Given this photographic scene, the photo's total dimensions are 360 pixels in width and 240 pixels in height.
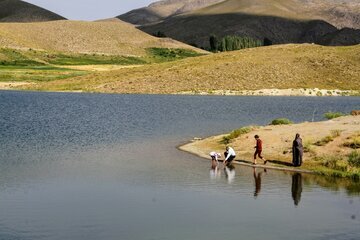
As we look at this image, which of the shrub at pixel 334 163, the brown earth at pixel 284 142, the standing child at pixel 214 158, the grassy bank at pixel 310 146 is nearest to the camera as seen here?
the shrub at pixel 334 163

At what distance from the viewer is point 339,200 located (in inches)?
1172

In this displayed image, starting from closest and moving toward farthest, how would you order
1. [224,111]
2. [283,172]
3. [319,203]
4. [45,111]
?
[319,203]
[283,172]
[45,111]
[224,111]

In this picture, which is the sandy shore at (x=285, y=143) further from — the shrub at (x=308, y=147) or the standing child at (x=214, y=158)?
the standing child at (x=214, y=158)

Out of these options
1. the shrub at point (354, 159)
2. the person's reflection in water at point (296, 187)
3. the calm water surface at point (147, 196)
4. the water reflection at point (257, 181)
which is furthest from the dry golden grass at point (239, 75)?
the person's reflection in water at point (296, 187)

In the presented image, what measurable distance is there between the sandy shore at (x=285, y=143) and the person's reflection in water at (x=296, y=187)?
367 centimetres

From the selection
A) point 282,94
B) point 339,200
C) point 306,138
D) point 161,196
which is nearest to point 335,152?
point 306,138

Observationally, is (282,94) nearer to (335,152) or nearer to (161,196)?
(335,152)

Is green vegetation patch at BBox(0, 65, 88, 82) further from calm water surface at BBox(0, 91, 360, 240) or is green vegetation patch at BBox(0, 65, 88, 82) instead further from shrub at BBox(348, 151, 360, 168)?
shrub at BBox(348, 151, 360, 168)

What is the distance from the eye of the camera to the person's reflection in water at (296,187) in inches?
1182

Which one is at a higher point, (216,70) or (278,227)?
(216,70)

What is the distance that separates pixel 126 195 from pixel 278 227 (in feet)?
27.7

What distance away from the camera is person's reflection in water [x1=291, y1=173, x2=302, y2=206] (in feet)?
98.5

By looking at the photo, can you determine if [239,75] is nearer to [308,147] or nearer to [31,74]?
[31,74]

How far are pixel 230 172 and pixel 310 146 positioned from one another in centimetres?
882
